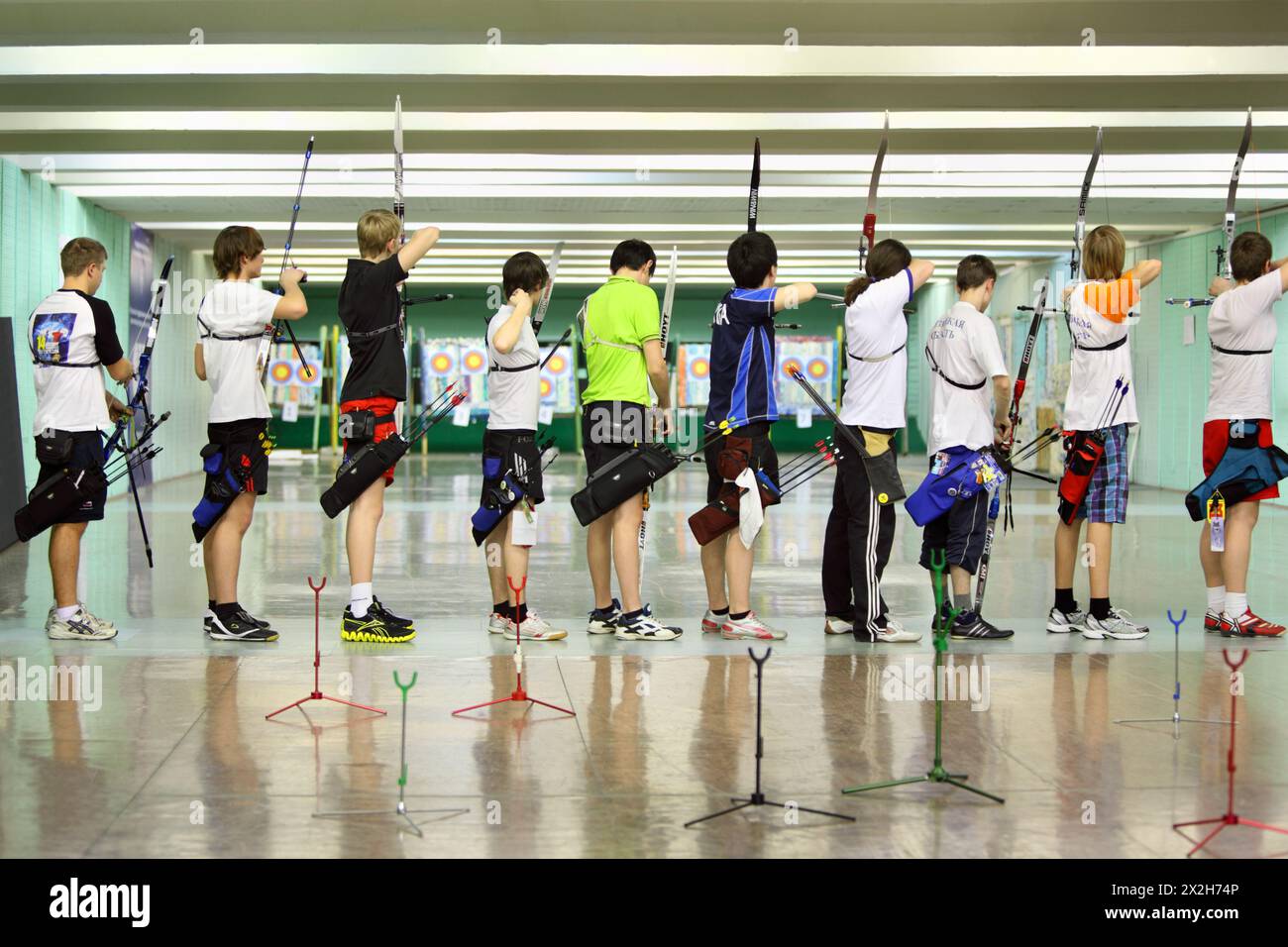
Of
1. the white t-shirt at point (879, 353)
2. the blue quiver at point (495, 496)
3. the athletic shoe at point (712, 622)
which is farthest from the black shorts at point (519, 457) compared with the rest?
the white t-shirt at point (879, 353)

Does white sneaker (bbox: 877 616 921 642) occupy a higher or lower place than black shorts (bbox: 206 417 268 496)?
lower

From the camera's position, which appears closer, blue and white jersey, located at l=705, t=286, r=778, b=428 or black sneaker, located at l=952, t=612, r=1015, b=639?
blue and white jersey, located at l=705, t=286, r=778, b=428

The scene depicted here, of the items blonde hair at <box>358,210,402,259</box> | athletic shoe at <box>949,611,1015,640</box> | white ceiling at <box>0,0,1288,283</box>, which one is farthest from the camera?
white ceiling at <box>0,0,1288,283</box>

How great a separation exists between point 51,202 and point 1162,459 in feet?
37.3

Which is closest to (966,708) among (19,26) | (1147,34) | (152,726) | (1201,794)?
(1201,794)

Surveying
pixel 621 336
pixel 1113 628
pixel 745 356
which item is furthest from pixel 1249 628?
pixel 621 336

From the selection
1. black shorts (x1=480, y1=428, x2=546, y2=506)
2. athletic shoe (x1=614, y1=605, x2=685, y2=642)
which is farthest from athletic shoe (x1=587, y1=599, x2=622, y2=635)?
black shorts (x1=480, y1=428, x2=546, y2=506)

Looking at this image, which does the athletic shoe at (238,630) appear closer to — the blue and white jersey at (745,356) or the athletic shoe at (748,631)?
the athletic shoe at (748,631)

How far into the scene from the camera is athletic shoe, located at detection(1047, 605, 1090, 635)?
5.42m

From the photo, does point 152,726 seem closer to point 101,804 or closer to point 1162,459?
point 101,804

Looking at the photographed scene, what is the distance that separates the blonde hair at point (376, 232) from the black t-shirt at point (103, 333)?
980 millimetres

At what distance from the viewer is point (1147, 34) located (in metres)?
7.41

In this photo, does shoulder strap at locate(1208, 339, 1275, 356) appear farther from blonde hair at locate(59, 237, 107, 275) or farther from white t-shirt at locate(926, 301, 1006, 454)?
blonde hair at locate(59, 237, 107, 275)

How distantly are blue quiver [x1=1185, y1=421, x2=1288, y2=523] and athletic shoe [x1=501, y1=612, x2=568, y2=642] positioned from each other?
2427 millimetres
